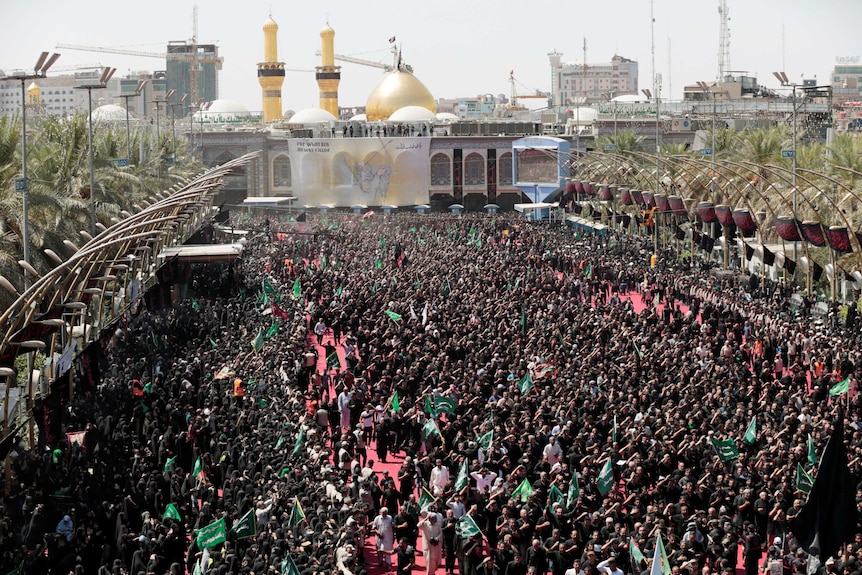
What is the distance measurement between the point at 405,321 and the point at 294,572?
54.9ft

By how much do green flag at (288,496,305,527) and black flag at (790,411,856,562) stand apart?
562cm

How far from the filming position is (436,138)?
243 feet

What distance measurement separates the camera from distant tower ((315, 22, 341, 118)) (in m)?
97.8

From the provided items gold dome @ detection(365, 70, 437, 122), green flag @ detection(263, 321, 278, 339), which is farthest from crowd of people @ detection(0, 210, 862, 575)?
gold dome @ detection(365, 70, 437, 122)

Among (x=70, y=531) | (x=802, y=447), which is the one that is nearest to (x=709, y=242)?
(x=802, y=447)

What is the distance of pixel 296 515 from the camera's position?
49.3 feet

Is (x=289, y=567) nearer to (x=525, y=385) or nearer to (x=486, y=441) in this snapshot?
(x=486, y=441)

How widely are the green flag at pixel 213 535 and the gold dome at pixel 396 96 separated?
70.8 m

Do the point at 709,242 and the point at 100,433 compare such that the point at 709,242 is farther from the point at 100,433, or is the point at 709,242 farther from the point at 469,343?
the point at 100,433

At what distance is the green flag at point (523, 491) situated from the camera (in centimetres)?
1577

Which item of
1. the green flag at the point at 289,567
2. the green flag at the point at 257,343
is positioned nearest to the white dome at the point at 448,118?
the green flag at the point at 257,343

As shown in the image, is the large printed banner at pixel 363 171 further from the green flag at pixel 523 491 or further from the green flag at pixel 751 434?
the green flag at pixel 523 491

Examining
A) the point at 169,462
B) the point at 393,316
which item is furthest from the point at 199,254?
the point at 169,462

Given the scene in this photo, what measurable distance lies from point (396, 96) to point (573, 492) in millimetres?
70720
